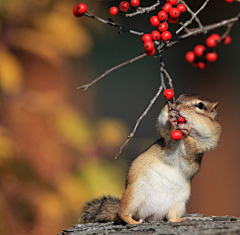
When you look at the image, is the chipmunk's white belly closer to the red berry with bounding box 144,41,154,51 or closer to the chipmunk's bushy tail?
the chipmunk's bushy tail

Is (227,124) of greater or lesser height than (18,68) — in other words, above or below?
above

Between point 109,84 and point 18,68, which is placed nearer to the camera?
point 18,68

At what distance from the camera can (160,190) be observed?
136cm

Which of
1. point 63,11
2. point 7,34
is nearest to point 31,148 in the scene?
point 7,34

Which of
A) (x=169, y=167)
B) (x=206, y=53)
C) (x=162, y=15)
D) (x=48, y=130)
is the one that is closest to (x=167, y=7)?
(x=162, y=15)

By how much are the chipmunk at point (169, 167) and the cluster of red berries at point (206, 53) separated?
65 cm

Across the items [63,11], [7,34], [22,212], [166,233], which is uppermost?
[63,11]

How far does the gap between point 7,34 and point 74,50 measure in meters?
0.43

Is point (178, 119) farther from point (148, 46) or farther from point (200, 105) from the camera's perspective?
point (148, 46)

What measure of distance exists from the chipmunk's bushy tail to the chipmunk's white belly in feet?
0.44

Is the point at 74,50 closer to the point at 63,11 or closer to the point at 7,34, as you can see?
the point at 63,11

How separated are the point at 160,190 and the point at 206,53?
2.72 ft

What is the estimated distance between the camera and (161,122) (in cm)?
138

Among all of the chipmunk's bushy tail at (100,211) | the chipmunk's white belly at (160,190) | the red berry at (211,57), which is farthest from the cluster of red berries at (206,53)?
the chipmunk's bushy tail at (100,211)
